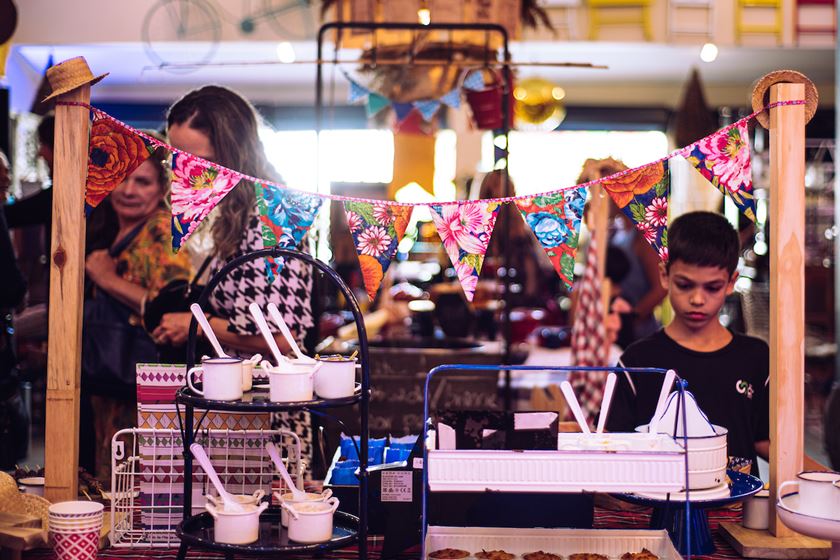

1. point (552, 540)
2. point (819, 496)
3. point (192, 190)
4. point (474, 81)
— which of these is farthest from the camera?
point (474, 81)

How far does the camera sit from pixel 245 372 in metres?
1.97

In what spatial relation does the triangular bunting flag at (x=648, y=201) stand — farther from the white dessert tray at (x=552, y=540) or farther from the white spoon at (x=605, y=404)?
the white dessert tray at (x=552, y=540)

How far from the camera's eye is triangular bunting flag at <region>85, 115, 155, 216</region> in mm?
2359

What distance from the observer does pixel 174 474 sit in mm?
2273

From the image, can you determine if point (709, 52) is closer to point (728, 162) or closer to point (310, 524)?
point (728, 162)

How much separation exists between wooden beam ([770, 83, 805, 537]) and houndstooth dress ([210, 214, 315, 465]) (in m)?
1.30

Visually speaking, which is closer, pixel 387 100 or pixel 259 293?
pixel 259 293

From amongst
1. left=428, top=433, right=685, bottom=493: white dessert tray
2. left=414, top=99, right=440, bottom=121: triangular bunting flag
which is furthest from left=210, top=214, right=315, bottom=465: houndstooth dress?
left=414, top=99, right=440, bottom=121: triangular bunting flag

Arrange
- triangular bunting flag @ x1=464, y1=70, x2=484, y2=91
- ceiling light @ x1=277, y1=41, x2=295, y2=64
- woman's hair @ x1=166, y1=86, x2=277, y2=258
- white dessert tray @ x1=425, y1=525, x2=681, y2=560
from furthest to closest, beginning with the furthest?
ceiling light @ x1=277, y1=41, x2=295, y2=64, triangular bunting flag @ x1=464, y1=70, x2=484, y2=91, woman's hair @ x1=166, y1=86, x2=277, y2=258, white dessert tray @ x1=425, y1=525, x2=681, y2=560

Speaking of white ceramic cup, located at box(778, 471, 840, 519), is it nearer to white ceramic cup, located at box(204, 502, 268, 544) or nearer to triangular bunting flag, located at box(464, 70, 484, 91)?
white ceramic cup, located at box(204, 502, 268, 544)

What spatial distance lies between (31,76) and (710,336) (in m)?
9.67

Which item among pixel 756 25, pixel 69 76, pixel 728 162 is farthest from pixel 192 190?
pixel 756 25

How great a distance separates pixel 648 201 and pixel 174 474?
4.38 ft

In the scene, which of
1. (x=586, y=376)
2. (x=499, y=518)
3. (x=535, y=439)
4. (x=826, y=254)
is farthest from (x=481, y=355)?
(x=826, y=254)
